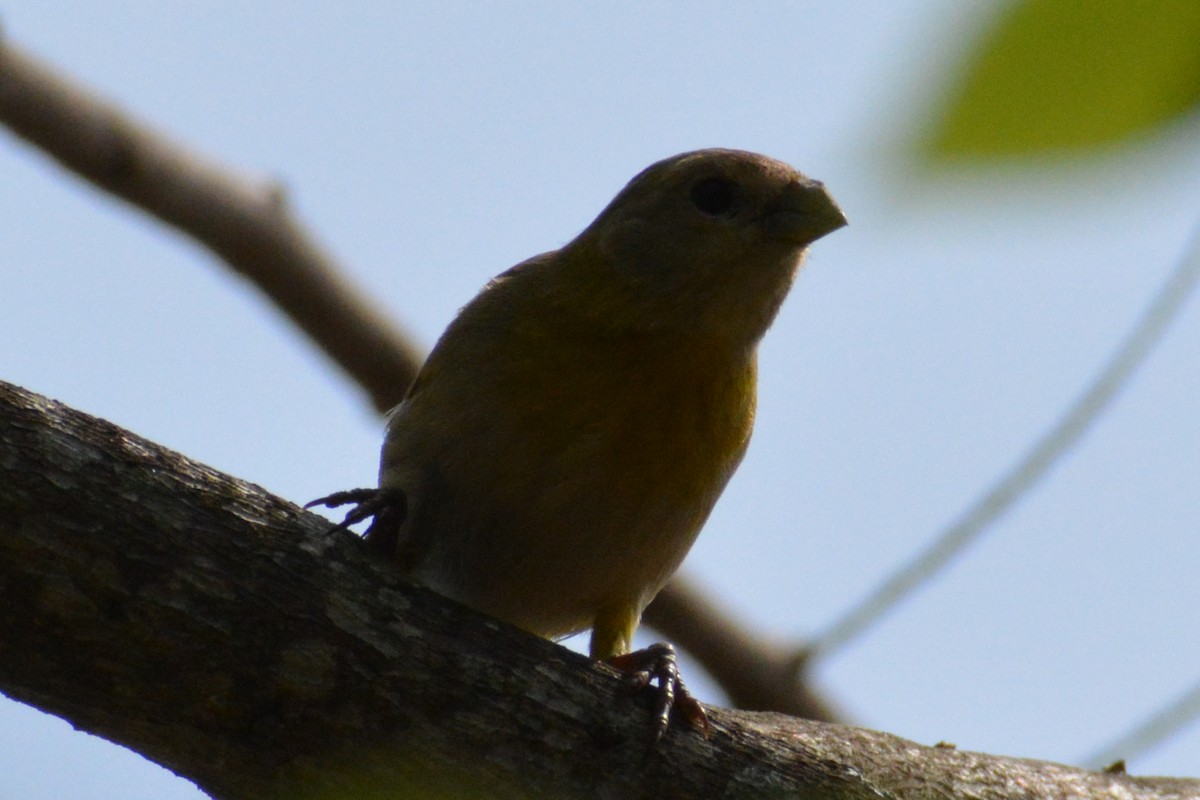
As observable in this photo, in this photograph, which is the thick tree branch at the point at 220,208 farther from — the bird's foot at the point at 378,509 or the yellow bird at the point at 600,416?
the bird's foot at the point at 378,509

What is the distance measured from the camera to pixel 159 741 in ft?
9.51

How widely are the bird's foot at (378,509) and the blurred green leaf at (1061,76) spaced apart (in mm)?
3534

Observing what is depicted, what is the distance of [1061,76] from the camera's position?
59cm

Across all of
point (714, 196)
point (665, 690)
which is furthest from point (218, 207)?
point (665, 690)

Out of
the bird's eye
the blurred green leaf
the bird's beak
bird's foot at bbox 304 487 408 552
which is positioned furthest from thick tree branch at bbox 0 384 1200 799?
the blurred green leaf

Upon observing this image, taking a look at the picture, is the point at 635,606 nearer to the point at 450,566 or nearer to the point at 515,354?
the point at 450,566

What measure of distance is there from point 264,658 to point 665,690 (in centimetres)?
116

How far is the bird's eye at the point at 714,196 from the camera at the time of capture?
492cm

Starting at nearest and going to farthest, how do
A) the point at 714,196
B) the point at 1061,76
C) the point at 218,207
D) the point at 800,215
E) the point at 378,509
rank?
1. the point at 1061,76
2. the point at 378,509
3. the point at 800,215
4. the point at 714,196
5. the point at 218,207

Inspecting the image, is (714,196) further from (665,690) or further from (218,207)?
(218,207)

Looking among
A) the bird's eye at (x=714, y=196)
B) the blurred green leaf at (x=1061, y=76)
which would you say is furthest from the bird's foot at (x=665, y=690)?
the blurred green leaf at (x=1061, y=76)

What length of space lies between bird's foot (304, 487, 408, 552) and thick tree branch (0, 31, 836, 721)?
7.50 ft

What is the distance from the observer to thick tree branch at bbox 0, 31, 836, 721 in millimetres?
5812

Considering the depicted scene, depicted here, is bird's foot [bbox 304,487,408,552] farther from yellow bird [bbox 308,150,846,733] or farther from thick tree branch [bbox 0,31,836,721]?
thick tree branch [bbox 0,31,836,721]
